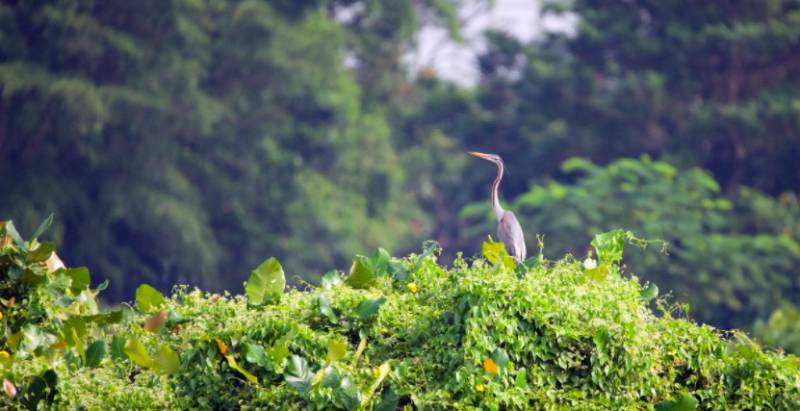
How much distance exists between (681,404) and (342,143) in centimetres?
1576

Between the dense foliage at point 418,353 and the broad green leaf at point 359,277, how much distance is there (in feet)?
0.19

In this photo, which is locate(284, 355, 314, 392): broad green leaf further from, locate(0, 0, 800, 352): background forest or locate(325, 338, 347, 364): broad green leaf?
locate(0, 0, 800, 352): background forest

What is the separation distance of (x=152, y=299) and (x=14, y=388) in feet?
3.02

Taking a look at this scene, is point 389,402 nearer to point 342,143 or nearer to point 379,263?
point 379,263

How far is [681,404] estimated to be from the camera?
4.52 m

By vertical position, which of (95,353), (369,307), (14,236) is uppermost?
(14,236)

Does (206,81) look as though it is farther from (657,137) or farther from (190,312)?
(190,312)

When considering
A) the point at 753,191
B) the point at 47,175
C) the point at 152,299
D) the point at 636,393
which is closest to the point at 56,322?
the point at 152,299

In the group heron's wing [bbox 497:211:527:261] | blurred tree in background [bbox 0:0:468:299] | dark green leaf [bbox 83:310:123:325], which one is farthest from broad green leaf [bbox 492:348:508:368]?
blurred tree in background [bbox 0:0:468:299]

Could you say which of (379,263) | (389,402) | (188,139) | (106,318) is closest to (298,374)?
(389,402)

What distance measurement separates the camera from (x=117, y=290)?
18.2 metres

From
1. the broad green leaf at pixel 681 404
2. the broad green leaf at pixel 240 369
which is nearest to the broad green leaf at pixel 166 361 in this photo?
the broad green leaf at pixel 240 369

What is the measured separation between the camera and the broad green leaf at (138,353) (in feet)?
14.8

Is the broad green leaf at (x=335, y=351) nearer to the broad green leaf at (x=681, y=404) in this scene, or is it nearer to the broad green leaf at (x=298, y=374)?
the broad green leaf at (x=298, y=374)
